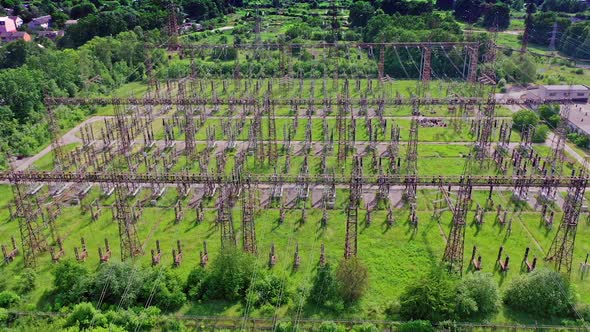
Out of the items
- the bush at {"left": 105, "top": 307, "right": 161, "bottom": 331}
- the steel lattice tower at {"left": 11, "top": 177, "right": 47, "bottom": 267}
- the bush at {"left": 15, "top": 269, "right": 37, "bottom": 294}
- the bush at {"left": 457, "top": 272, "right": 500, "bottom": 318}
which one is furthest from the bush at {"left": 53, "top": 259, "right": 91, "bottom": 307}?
the bush at {"left": 457, "top": 272, "right": 500, "bottom": 318}

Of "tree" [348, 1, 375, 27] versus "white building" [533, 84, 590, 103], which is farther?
"tree" [348, 1, 375, 27]

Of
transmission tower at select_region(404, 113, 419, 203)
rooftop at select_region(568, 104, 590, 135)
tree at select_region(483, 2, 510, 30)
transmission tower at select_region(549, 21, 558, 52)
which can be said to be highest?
tree at select_region(483, 2, 510, 30)

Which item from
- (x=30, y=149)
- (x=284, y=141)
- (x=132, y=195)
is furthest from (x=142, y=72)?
(x=132, y=195)

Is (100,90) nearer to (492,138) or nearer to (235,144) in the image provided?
(235,144)

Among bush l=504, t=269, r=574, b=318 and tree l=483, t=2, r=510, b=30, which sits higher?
tree l=483, t=2, r=510, b=30

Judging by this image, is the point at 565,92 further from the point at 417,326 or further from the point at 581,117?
the point at 417,326

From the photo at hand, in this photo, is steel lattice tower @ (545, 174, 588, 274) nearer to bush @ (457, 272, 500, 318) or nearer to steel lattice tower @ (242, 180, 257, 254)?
bush @ (457, 272, 500, 318)
